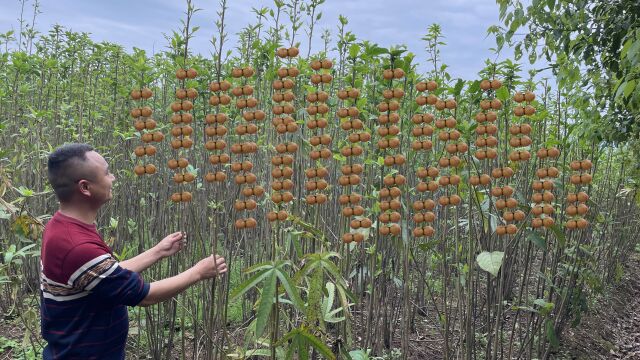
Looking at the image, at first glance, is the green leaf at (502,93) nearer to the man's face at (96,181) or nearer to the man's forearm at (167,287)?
the man's forearm at (167,287)

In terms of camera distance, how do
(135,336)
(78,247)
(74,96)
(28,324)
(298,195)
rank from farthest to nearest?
1. (74,96)
2. (135,336)
3. (28,324)
4. (298,195)
5. (78,247)

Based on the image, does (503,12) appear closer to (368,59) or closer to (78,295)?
(368,59)

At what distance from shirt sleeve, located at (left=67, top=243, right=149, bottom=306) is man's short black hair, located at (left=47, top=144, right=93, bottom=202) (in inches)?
9.6

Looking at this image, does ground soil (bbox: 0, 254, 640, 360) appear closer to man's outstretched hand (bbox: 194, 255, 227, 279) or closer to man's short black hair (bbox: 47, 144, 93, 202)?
man's outstretched hand (bbox: 194, 255, 227, 279)

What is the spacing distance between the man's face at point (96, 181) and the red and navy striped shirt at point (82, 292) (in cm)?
11

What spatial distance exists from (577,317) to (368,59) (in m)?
2.63

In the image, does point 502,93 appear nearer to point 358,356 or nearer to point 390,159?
point 390,159

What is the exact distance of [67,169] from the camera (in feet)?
6.39

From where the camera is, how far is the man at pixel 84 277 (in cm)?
185

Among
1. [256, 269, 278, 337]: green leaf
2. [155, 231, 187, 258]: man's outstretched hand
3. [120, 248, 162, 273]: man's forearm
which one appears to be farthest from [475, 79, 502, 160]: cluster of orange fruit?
[120, 248, 162, 273]: man's forearm

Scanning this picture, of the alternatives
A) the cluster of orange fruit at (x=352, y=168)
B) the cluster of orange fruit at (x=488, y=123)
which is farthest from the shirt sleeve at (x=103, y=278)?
the cluster of orange fruit at (x=488, y=123)

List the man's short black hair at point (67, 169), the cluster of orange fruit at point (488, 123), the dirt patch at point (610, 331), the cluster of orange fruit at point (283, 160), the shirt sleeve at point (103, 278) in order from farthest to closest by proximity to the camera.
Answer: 1. the dirt patch at point (610, 331)
2. the cluster of orange fruit at point (488, 123)
3. the cluster of orange fruit at point (283, 160)
4. the man's short black hair at point (67, 169)
5. the shirt sleeve at point (103, 278)

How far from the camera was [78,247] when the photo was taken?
72.9 inches

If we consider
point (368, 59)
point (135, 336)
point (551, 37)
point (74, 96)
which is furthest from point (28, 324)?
point (74, 96)
